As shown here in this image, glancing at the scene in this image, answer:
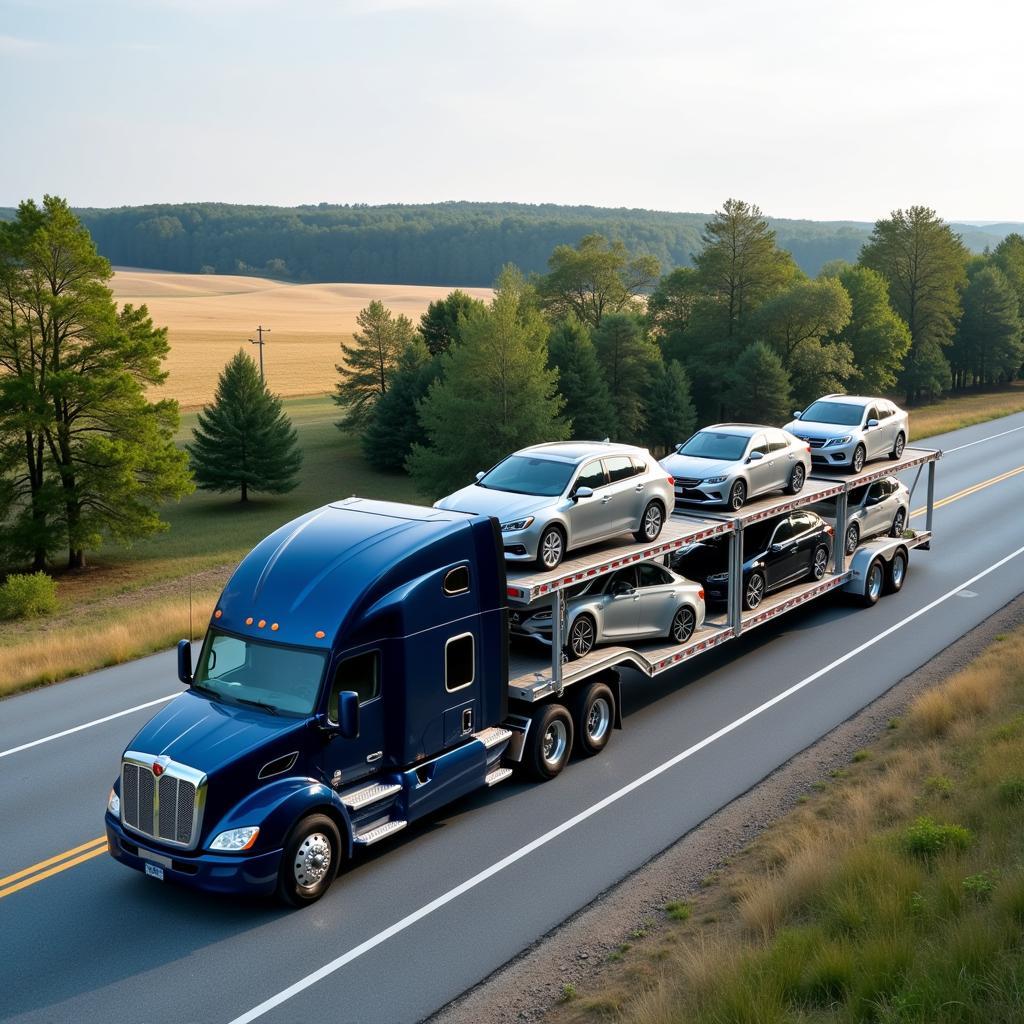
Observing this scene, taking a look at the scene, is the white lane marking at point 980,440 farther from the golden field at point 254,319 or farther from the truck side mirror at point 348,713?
the golden field at point 254,319

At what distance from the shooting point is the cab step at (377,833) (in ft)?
35.2

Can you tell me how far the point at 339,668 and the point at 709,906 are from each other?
3.99 metres

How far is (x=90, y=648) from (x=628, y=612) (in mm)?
10606

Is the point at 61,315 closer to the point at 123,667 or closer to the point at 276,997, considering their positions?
the point at 123,667

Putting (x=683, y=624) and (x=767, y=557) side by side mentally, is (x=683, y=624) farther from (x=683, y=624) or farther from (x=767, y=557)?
(x=767, y=557)

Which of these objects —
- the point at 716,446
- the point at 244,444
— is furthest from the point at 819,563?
the point at 244,444

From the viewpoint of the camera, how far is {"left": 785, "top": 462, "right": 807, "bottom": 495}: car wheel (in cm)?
1918

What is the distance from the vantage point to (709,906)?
10.1 m

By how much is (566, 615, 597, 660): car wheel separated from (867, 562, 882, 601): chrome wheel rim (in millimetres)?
8464

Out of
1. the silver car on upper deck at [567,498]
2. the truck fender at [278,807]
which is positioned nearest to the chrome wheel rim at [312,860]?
the truck fender at [278,807]

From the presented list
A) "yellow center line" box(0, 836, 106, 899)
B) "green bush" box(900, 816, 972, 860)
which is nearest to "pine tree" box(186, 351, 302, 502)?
"yellow center line" box(0, 836, 106, 899)

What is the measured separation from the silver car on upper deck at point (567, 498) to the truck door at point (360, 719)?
300 cm

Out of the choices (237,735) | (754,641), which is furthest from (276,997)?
(754,641)

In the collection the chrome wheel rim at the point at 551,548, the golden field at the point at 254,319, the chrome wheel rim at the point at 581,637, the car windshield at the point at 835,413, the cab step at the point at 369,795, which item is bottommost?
the cab step at the point at 369,795
